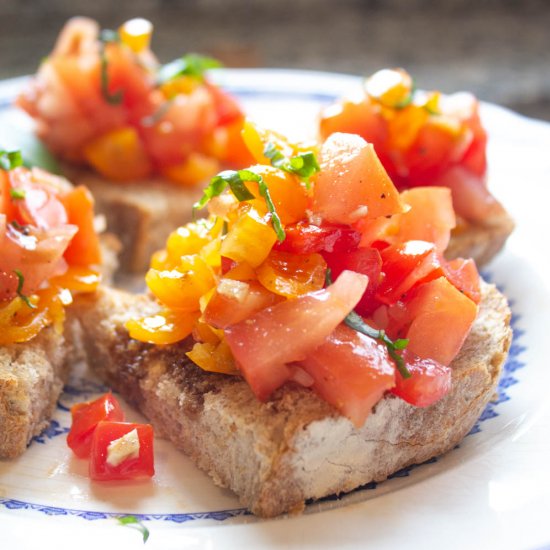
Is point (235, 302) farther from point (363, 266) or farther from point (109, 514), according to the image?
point (109, 514)

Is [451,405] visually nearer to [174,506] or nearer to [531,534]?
[531,534]

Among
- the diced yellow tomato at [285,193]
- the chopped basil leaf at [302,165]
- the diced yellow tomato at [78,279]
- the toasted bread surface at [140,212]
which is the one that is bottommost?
the toasted bread surface at [140,212]

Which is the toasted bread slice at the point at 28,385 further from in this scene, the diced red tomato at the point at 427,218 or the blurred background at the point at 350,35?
the blurred background at the point at 350,35

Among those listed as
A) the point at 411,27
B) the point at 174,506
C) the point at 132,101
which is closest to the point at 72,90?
the point at 132,101

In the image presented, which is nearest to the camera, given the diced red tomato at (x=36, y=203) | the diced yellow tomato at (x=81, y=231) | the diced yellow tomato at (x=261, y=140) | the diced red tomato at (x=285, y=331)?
the diced red tomato at (x=285, y=331)

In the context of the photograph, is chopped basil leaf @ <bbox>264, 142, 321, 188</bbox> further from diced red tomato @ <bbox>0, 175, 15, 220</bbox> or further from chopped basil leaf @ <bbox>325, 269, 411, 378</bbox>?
diced red tomato @ <bbox>0, 175, 15, 220</bbox>

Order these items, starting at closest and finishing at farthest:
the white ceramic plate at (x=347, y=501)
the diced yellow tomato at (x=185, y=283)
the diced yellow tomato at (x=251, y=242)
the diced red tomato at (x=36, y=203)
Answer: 1. the white ceramic plate at (x=347, y=501)
2. the diced yellow tomato at (x=251, y=242)
3. the diced yellow tomato at (x=185, y=283)
4. the diced red tomato at (x=36, y=203)

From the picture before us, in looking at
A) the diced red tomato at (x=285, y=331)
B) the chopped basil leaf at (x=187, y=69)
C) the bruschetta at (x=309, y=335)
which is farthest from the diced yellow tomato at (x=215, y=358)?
the chopped basil leaf at (x=187, y=69)

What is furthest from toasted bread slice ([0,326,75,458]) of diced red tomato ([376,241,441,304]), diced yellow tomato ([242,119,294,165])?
diced red tomato ([376,241,441,304])
